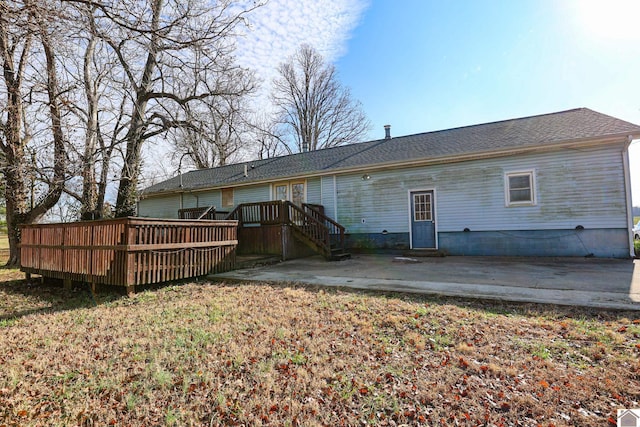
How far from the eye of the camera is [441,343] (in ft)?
10.8

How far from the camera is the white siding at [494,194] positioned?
27.1 feet

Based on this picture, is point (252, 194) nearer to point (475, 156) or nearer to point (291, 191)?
point (291, 191)

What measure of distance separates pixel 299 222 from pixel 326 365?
782 centimetres

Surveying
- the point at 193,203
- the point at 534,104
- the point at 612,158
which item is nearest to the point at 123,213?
the point at 193,203

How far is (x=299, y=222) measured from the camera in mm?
10586

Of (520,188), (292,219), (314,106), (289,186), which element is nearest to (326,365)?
(292,219)

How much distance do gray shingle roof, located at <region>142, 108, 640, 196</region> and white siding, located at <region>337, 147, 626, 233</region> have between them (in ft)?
1.53

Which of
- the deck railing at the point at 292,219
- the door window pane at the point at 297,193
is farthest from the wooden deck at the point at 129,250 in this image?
the door window pane at the point at 297,193

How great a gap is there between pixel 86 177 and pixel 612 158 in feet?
48.4

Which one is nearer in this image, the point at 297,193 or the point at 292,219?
the point at 292,219

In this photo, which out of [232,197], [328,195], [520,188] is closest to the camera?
[520,188]

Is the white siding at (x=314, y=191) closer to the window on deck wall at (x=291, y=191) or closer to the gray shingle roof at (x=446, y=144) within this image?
the window on deck wall at (x=291, y=191)

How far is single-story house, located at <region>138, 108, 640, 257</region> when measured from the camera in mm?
8258

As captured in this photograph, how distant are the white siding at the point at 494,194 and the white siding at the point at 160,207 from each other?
10141mm
